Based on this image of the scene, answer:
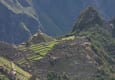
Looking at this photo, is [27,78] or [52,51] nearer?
[27,78]

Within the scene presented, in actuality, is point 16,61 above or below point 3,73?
above

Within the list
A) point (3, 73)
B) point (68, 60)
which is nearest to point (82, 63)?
point (68, 60)

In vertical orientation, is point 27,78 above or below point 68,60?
below

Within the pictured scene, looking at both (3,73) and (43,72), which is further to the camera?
(43,72)

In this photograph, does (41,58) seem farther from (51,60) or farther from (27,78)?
(27,78)

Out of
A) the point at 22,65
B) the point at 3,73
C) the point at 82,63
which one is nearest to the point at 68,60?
the point at 82,63

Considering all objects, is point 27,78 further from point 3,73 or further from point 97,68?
point 97,68

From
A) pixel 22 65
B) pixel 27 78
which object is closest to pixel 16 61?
pixel 22 65

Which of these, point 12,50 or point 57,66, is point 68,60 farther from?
point 12,50
